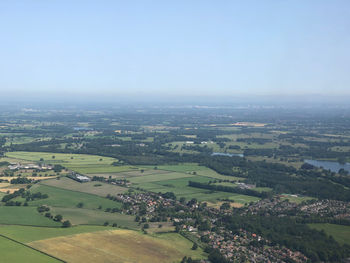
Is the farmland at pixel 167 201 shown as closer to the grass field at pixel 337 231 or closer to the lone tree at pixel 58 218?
the grass field at pixel 337 231

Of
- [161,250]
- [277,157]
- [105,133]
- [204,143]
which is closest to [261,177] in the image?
[277,157]

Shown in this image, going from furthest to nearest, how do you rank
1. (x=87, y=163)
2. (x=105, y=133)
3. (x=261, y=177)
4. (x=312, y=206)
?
(x=105, y=133) < (x=87, y=163) < (x=261, y=177) < (x=312, y=206)

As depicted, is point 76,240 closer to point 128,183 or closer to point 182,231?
point 182,231

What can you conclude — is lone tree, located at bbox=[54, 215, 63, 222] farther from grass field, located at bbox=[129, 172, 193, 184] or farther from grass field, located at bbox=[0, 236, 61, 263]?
grass field, located at bbox=[129, 172, 193, 184]

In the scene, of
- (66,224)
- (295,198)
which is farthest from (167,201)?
(295,198)

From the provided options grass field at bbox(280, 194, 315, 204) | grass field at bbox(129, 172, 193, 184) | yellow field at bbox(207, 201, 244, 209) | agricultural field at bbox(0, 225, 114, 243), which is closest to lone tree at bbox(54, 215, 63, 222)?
agricultural field at bbox(0, 225, 114, 243)

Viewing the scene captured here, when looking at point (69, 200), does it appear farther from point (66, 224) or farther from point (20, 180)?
point (20, 180)
